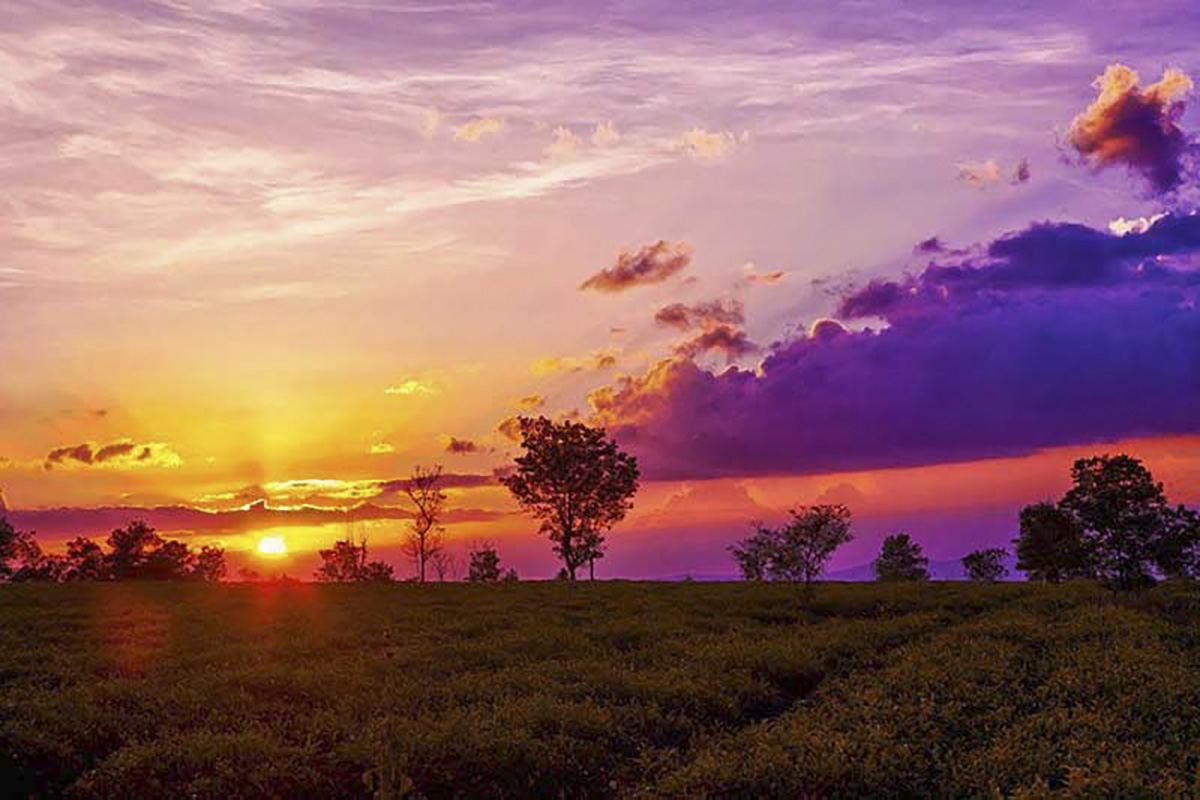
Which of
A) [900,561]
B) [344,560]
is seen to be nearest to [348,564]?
[344,560]

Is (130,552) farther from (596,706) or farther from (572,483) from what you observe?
(596,706)

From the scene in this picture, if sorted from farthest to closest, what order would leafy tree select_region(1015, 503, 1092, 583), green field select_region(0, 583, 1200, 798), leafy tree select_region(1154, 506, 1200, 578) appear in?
1. leafy tree select_region(1015, 503, 1092, 583)
2. leafy tree select_region(1154, 506, 1200, 578)
3. green field select_region(0, 583, 1200, 798)

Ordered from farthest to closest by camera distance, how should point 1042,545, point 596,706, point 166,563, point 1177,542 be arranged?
point 166,563, point 1042,545, point 1177,542, point 596,706

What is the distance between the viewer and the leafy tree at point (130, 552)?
376 ft

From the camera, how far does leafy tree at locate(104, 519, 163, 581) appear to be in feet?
376

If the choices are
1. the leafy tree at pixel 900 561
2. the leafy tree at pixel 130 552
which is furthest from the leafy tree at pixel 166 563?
the leafy tree at pixel 900 561

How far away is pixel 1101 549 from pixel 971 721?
143 ft

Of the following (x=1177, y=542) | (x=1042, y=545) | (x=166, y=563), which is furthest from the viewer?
(x=166, y=563)

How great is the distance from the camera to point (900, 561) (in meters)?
132

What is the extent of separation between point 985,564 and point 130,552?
120m

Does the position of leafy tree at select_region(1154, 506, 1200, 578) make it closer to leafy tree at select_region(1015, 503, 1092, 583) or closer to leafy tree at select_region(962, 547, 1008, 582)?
leafy tree at select_region(1015, 503, 1092, 583)

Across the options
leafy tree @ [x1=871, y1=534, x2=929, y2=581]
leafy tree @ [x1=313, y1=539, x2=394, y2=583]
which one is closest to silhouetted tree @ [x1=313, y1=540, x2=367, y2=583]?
leafy tree @ [x1=313, y1=539, x2=394, y2=583]

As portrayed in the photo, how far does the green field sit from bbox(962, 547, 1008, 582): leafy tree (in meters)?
110

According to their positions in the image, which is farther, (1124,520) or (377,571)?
(377,571)
